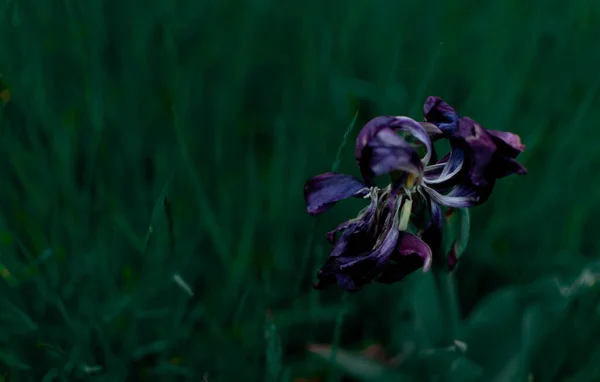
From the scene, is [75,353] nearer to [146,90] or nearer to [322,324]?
[322,324]

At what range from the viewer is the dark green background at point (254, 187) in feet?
4.05

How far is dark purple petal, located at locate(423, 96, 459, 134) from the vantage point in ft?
2.95

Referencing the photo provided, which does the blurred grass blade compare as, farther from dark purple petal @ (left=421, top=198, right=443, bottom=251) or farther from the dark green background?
dark purple petal @ (left=421, top=198, right=443, bottom=251)

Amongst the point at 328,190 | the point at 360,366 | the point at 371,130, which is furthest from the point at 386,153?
the point at 360,366

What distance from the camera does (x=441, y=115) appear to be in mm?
913

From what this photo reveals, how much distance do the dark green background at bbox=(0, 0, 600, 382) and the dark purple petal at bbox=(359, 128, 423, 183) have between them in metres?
0.30

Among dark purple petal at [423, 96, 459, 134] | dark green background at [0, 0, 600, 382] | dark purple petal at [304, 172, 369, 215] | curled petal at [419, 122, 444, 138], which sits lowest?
dark green background at [0, 0, 600, 382]

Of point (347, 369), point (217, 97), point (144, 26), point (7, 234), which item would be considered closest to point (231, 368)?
point (347, 369)

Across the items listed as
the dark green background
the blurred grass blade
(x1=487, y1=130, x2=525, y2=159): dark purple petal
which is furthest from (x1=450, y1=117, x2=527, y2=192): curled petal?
the blurred grass blade

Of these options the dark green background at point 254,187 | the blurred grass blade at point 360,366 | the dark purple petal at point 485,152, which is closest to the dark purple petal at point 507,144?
the dark purple petal at point 485,152

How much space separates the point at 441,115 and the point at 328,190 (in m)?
0.18

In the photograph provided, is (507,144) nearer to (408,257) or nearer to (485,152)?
(485,152)

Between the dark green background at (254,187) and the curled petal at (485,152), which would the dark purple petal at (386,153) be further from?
the dark green background at (254,187)

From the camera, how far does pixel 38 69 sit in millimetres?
1515
